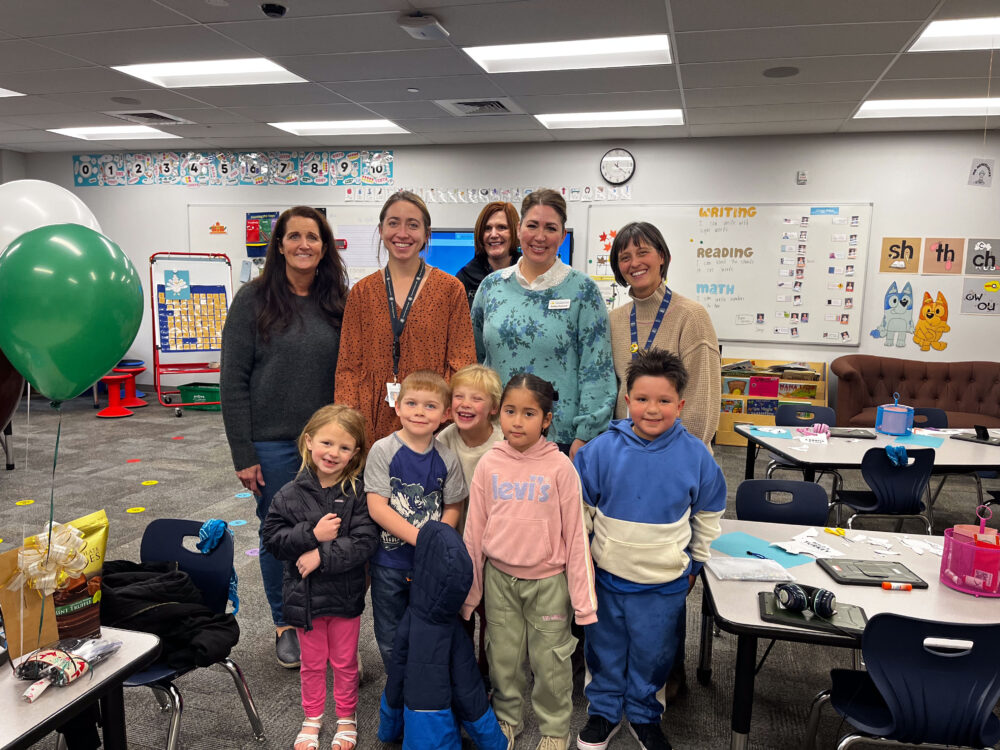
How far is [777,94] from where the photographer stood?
463 centimetres

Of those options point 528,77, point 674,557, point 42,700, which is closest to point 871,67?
point 528,77

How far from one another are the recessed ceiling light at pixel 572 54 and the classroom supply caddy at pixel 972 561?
3142 millimetres

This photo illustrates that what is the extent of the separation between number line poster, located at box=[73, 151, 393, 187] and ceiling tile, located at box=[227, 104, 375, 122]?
1206 mm

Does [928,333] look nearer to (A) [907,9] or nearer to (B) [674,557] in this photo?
(A) [907,9]

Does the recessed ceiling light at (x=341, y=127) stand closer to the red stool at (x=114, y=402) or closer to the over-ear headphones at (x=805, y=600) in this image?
the red stool at (x=114, y=402)

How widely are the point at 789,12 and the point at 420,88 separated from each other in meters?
2.51

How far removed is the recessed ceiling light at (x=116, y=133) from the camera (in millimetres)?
6434

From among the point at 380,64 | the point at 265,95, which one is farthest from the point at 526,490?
the point at 265,95

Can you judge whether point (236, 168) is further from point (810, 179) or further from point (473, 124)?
point (810, 179)

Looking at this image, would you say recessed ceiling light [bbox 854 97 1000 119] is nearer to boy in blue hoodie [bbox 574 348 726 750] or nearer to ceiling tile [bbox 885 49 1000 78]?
ceiling tile [bbox 885 49 1000 78]

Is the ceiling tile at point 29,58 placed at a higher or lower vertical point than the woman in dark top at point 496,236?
higher

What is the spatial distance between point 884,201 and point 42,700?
6666 millimetres

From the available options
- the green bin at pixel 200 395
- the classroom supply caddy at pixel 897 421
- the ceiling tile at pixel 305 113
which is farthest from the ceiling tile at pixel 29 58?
the classroom supply caddy at pixel 897 421

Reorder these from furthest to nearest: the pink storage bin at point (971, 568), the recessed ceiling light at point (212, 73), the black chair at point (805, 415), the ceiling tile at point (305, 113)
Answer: the ceiling tile at point (305, 113) → the recessed ceiling light at point (212, 73) → the black chair at point (805, 415) → the pink storage bin at point (971, 568)
